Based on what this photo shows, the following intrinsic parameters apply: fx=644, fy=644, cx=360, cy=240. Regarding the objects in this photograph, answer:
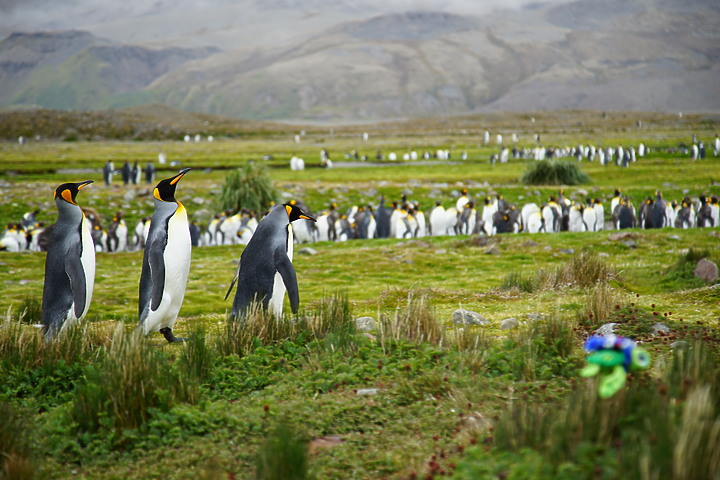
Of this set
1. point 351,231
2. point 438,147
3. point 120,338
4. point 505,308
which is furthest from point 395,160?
point 120,338

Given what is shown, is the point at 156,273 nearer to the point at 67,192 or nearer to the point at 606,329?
the point at 67,192

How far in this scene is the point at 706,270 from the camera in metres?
10.8

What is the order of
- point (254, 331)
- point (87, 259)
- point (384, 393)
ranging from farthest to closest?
point (87, 259), point (254, 331), point (384, 393)

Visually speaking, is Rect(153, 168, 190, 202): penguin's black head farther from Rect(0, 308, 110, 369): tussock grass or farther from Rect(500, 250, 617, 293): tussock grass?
Rect(500, 250, 617, 293): tussock grass

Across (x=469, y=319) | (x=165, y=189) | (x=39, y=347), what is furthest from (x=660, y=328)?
(x=39, y=347)

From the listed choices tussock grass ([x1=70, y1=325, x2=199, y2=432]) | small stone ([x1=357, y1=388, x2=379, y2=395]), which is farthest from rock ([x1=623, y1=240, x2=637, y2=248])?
tussock grass ([x1=70, y1=325, x2=199, y2=432])

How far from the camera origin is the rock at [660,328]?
6.90 meters

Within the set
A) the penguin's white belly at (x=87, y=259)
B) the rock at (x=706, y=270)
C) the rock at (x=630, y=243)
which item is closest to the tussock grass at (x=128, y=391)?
the penguin's white belly at (x=87, y=259)

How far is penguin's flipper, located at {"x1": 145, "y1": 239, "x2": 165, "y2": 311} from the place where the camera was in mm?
7320

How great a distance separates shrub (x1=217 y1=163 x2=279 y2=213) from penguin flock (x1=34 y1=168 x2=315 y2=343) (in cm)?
1814

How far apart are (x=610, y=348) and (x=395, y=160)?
47.9m

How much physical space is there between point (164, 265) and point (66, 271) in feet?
3.86

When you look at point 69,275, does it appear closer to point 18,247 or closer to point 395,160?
point 18,247

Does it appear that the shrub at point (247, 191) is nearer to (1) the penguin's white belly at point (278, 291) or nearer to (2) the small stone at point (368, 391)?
(1) the penguin's white belly at point (278, 291)
